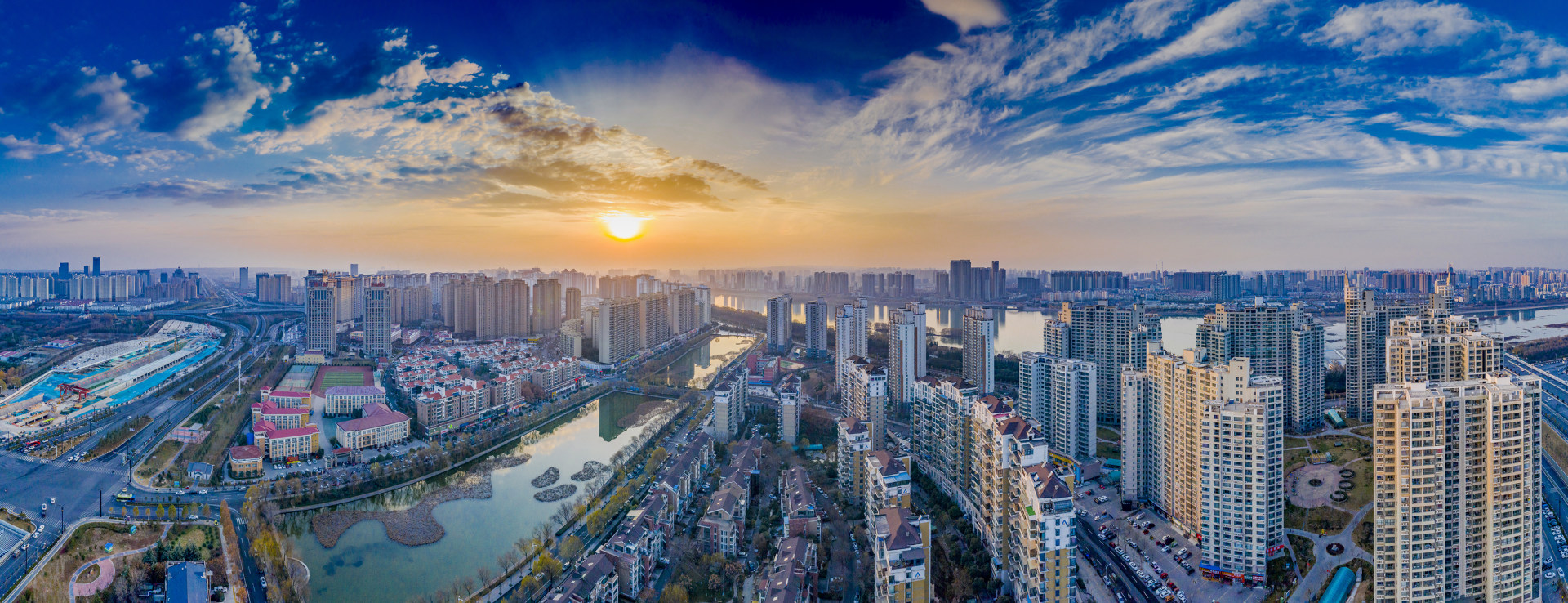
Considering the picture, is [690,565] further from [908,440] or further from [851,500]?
[908,440]

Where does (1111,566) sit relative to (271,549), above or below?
below

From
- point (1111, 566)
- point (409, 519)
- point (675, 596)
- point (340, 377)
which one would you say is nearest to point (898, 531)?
point (675, 596)

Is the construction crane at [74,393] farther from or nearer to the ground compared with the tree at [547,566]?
farther from the ground

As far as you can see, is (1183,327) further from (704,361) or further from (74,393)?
(74,393)

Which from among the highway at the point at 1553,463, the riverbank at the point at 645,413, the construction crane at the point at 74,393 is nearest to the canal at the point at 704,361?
the riverbank at the point at 645,413

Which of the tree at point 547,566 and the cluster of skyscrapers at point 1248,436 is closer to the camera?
the cluster of skyscrapers at point 1248,436

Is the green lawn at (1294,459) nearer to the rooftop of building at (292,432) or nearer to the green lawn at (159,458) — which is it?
the rooftop of building at (292,432)

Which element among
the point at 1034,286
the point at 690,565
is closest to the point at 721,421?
the point at 690,565
